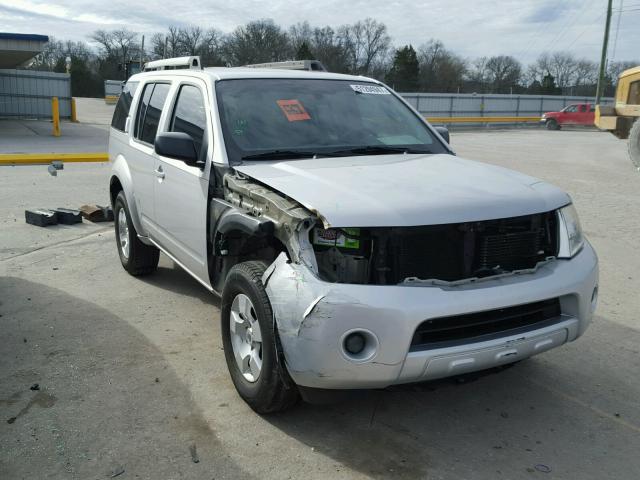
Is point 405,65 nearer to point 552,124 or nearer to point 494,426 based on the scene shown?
point 552,124

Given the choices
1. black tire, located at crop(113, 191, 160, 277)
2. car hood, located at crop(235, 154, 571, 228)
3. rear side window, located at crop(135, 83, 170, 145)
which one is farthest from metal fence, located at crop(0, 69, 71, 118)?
car hood, located at crop(235, 154, 571, 228)

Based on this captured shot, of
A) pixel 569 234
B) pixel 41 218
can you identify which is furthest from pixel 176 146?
pixel 41 218

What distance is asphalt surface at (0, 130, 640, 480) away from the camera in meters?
3.08

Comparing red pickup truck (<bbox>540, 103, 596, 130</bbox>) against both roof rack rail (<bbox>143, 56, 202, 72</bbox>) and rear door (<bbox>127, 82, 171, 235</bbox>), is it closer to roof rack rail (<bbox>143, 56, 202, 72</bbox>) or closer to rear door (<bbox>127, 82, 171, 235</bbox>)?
roof rack rail (<bbox>143, 56, 202, 72</bbox>)

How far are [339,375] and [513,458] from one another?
40.0 inches

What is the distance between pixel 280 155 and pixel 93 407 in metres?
1.89

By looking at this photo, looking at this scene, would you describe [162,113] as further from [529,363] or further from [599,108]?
[599,108]

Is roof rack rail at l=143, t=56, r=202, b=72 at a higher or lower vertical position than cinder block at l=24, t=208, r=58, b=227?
higher

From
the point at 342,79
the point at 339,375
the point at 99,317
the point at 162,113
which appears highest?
the point at 342,79

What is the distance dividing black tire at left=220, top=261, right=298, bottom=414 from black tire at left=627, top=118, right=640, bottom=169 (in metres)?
13.6

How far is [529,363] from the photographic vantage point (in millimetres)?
4270

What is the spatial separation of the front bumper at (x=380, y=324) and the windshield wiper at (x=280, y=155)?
109cm

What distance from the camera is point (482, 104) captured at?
140 feet

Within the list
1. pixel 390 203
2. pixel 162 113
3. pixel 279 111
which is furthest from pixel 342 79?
pixel 390 203
